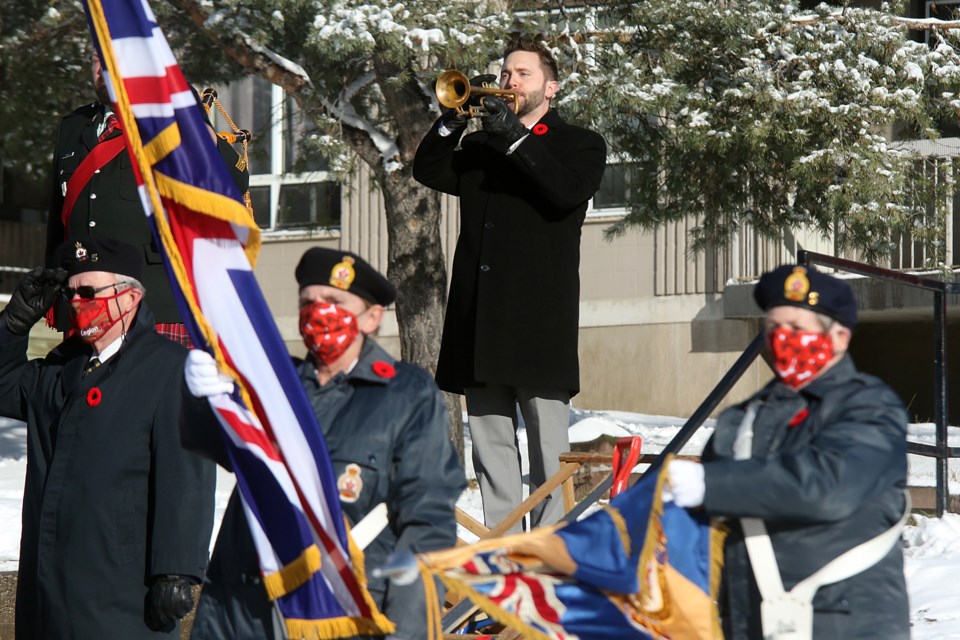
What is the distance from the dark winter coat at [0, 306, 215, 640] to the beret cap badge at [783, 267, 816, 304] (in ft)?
6.43

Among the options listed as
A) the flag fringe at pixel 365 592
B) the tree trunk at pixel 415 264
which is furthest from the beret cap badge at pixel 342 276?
the tree trunk at pixel 415 264

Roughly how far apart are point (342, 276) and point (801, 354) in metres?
1.16

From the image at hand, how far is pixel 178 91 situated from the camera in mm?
4336

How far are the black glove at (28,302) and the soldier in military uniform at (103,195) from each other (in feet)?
2.89

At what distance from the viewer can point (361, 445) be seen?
3990 mm

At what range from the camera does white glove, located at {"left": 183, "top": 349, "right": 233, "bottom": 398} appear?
4.08m

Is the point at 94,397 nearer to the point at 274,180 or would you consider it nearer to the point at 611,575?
the point at 611,575

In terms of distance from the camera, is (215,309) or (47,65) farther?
(47,65)

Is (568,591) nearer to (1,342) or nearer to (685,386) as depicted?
(1,342)

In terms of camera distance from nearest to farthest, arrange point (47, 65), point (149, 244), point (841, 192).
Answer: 1. point (149, 244)
2. point (841, 192)
3. point (47, 65)

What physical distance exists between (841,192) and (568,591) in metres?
6.90

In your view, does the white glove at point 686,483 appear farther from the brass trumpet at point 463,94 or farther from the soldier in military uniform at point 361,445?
the brass trumpet at point 463,94

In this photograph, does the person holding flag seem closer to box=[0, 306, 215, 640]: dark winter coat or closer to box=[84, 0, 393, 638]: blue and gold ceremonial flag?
box=[84, 0, 393, 638]: blue and gold ceremonial flag

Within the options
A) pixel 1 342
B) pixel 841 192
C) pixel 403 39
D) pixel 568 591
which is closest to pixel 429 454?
pixel 568 591
